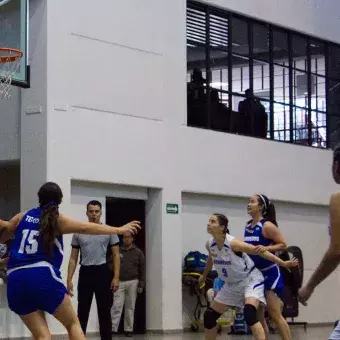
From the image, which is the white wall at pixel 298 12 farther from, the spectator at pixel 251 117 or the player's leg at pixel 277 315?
the player's leg at pixel 277 315

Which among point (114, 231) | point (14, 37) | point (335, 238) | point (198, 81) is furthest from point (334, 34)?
point (335, 238)

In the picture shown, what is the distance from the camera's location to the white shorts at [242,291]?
1174cm

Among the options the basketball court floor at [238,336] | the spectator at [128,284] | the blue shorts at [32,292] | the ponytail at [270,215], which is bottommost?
the basketball court floor at [238,336]

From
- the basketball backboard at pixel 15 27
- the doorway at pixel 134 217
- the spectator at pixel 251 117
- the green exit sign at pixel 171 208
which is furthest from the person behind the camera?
the spectator at pixel 251 117

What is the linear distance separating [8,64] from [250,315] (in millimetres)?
6247

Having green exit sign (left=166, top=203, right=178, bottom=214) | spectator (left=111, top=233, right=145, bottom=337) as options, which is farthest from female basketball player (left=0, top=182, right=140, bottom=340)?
green exit sign (left=166, top=203, right=178, bottom=214)

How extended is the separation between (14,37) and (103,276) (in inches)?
188

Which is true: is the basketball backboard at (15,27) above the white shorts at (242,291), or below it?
above

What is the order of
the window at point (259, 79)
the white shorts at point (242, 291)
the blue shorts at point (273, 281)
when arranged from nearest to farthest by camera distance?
the white shorts at point (242, 291) → the blue shorts at point (273, 281) → the window at point (259, 79)

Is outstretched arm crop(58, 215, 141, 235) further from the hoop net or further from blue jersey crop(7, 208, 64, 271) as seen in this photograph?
the hoop net

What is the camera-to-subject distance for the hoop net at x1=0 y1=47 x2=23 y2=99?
14.8 metres

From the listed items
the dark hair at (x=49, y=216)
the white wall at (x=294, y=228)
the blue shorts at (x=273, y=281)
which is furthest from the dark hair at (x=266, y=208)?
the white wall at (x=294, y=228)

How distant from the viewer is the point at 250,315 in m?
11.5

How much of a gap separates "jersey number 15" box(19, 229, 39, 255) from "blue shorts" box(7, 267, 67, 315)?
0.17 metres
